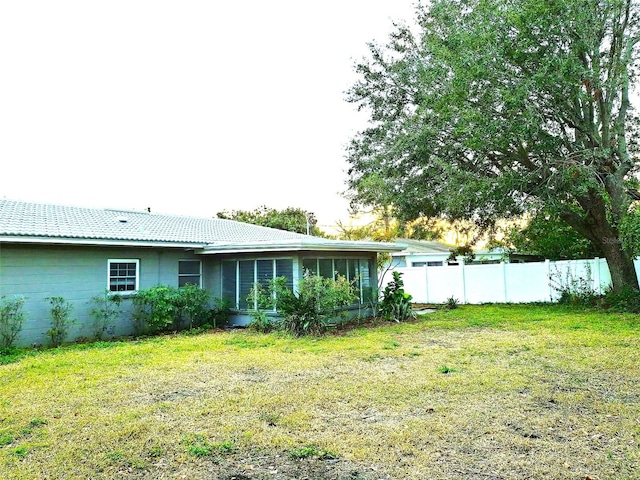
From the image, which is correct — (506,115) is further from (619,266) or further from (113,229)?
(113,229)

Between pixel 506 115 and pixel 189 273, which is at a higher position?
pixel 506 115

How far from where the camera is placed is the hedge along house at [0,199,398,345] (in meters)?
10.2

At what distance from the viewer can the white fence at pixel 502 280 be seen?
16.4 m

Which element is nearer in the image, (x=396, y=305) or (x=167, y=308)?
(x=167, y=308)

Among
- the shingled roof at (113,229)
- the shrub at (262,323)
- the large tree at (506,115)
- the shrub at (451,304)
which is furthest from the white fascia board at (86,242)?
the shrub at (451,304)

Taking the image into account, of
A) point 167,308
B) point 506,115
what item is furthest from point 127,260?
point 506,115

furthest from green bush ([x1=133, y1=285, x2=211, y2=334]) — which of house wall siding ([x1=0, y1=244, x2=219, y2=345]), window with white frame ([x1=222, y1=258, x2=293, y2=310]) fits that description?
window with white frame ([x1=222, y1=258, x2=293, y2=310])

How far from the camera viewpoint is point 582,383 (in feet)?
20.5

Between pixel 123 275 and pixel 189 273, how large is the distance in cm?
205

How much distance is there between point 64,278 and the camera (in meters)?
10.7

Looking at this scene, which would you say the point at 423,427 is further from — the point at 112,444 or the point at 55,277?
the point at 55,277

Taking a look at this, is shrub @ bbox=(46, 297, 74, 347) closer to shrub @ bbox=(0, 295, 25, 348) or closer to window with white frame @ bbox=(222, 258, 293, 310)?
shrub @ bbox=(0, 295, 25, 348)

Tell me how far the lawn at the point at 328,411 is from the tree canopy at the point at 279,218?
2876 cm

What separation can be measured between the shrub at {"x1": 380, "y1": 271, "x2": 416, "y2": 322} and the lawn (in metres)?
4.07
